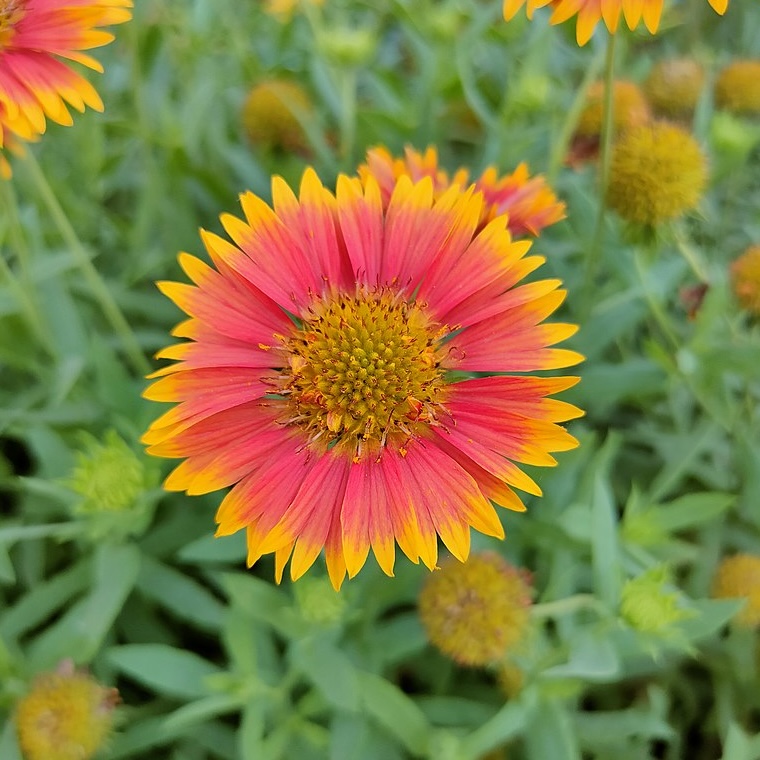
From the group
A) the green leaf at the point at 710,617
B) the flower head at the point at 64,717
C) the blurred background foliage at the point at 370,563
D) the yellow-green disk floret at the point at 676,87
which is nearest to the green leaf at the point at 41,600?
the blurred background foliage at the point at 370,563

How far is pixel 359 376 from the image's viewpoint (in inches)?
40.6

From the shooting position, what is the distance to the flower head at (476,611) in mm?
1036

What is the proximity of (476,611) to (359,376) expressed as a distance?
36 cm

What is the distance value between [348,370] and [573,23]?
90 cm

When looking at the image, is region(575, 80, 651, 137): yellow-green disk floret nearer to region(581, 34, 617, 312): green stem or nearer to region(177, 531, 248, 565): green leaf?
region(581, 34, 617, 312): green stem

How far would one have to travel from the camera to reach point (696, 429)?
148 cm

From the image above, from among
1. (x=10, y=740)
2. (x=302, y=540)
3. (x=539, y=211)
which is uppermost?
(x=539, y=211)

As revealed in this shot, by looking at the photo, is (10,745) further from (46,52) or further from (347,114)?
(347,114)

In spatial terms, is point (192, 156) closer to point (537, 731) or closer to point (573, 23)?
point (573, 23)

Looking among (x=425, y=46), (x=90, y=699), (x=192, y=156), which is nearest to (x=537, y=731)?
(x=90, y=699)

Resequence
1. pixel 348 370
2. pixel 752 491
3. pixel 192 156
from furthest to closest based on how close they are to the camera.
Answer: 1. pixel 192 156
2. pixel 752 491
3. pixel 348 370

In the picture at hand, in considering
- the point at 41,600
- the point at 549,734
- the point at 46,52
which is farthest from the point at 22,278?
the point at 549,734

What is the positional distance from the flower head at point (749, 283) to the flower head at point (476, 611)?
643 mm

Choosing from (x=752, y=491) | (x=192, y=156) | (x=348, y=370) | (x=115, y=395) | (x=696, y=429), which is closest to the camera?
(x=348, y=370)
